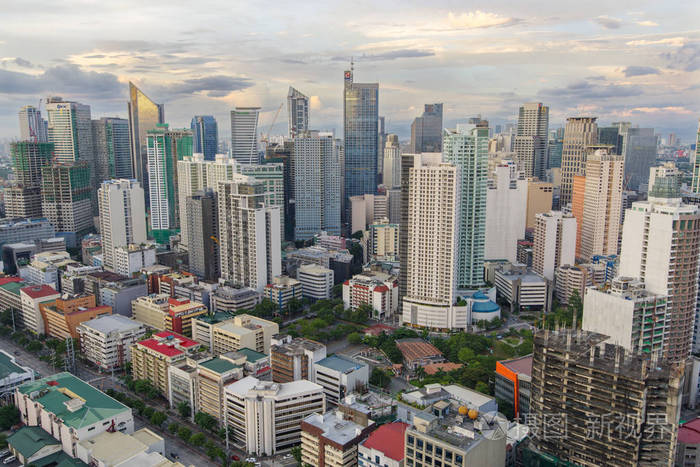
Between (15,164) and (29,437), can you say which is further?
(15,164)

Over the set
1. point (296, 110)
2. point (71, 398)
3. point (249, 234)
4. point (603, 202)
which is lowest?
point (71, 398)

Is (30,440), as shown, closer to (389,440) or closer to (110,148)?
(389,440)

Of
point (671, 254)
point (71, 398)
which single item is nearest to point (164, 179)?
point (71, 398)

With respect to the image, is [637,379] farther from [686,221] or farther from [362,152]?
[362,152]

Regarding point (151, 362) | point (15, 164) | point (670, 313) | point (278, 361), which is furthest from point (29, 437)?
point (15, 164)

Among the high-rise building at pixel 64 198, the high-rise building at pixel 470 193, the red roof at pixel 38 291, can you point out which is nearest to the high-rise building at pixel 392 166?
the high-rise building at pixel 64 198

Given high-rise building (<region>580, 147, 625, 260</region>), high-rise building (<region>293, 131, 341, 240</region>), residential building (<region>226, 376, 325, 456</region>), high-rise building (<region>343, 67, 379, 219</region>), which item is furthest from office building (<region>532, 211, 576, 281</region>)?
high-rise building (<region>343, 67, 379, 219</region>)
